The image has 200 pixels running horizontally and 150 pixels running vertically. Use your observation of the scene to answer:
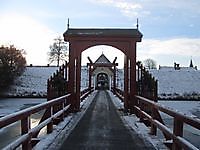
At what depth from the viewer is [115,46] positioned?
53.4 feet

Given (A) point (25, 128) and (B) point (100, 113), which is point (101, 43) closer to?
(B) point (100, 113)

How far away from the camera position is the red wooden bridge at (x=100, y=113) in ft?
20.7

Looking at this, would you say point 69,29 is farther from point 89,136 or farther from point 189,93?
point 189,93

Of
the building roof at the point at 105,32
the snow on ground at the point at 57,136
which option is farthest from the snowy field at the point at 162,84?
the snow on ground at the point at 57,136

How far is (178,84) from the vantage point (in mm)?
55844

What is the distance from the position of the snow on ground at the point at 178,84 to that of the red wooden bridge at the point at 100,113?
30385mm

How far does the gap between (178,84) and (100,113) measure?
4196 cm

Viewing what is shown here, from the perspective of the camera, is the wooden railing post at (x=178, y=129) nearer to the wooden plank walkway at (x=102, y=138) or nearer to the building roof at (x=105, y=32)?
the wooden plank walkway at (x=102, y=138)

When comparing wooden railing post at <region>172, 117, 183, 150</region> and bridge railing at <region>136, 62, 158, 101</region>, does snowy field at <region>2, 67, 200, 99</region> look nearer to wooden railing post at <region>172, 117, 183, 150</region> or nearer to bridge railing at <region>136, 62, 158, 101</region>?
bridge railing at <region>136, 62, 158, 101</region>

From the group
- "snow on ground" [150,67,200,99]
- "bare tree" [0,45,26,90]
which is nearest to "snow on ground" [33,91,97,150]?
"bare tree" [0,45,26,90]

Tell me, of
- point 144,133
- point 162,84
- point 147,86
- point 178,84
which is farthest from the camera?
point 178,84

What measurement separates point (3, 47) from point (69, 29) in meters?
→ 28.7

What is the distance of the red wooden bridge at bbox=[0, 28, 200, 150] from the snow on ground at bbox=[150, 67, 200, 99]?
30385 mm

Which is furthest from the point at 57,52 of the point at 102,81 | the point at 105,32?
the point at 105,32
